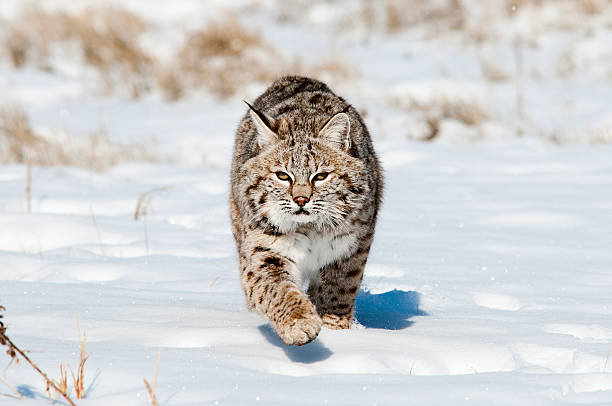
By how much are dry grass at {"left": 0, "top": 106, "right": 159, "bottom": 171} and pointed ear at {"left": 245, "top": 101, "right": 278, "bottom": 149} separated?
4846 mm

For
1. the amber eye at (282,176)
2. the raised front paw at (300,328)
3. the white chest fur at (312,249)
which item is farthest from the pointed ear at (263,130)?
the raised front paw at (300,328)

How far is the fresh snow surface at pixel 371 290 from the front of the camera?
290 centimetres

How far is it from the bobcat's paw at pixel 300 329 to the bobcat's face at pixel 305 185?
2.02ft

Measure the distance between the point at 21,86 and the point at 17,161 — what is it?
477cm

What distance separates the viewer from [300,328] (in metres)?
3.23

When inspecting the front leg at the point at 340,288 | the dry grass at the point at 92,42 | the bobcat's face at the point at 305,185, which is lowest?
the front leg at the point at 340,288

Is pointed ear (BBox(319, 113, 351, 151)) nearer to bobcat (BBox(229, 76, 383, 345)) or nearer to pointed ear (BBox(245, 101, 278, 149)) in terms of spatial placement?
bobcat (BBox(229, 76, 383, 345))

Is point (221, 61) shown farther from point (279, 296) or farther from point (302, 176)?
point (279, 296)

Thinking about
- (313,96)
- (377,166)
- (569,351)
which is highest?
(313,96)

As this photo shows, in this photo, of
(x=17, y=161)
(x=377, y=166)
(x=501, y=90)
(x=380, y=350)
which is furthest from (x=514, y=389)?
(x=501, y=90)

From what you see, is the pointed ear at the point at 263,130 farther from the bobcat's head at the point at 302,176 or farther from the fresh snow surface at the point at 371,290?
the fresh snow surface at the point at 371,290

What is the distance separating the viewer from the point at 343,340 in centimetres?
352

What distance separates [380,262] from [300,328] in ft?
7.56

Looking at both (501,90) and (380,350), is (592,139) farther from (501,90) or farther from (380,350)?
(380,350)
